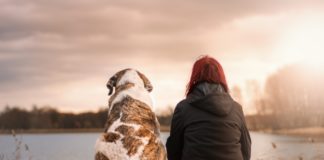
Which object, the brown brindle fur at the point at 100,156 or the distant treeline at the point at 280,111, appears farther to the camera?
the distant treeline at the point at 280,111

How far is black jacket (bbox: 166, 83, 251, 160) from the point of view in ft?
15.8

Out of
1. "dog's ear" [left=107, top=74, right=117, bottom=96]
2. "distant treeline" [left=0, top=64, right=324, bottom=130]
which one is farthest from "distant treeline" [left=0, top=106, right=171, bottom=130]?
"dog's ear" [left=107, top=74, right=117, bottom=96]

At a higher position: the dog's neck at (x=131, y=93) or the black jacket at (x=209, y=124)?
the dog's neck at (x=131, y=93)

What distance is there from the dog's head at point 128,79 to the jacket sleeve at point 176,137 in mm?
724

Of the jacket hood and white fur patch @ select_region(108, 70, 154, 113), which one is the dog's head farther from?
the jacket hood

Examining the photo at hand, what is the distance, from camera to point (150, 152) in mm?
5035

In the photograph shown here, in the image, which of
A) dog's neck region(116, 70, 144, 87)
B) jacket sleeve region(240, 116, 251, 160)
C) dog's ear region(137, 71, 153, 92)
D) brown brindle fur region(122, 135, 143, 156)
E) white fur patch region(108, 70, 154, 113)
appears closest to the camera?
brown brindle fur region(122, 135, 143, 156)

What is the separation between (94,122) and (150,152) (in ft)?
199

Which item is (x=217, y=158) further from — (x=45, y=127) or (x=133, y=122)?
(x=45, y=127)

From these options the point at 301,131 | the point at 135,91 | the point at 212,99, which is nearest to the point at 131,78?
the point at 135,91

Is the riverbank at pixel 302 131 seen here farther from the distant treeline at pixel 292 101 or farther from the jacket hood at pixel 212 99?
the jacket hood at pixel 212 99

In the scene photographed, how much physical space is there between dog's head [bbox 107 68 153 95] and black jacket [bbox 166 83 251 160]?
740 mm

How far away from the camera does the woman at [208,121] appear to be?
4.82 meters

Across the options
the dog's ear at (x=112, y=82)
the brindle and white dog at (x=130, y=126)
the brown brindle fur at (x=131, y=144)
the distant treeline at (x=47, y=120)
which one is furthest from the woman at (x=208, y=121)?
the distant treeline at (x=47, y=120)
